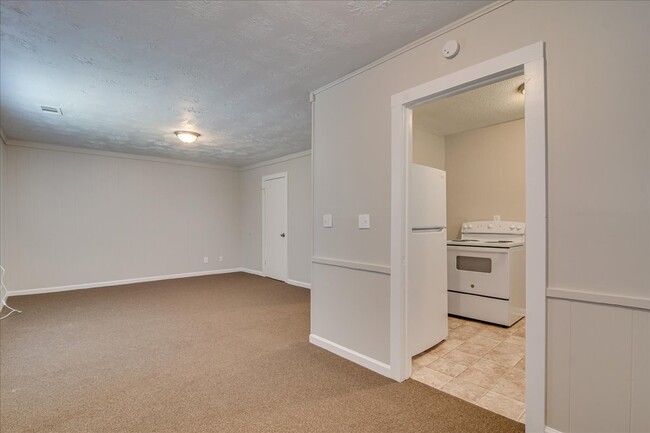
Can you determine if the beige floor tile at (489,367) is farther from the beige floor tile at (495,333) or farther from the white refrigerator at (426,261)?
the beige floor tile at (495,333)

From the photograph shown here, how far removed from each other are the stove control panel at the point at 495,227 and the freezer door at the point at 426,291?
156 centimetres

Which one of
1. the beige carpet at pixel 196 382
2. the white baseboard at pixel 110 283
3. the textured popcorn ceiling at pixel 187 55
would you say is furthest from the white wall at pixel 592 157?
the white baseboard at pixel 110 283

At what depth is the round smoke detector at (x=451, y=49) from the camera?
2004 millimetres

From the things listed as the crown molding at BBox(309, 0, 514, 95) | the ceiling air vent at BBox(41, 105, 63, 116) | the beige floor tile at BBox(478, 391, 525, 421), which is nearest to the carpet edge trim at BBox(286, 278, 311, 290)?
the crown molding at BBox(309, 0, 514, 95)

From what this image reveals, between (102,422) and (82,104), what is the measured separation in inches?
124

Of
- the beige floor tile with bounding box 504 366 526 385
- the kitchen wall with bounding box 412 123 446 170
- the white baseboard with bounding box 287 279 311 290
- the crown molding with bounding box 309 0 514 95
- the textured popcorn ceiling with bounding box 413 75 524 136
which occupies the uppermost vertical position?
the crown molding with bounding box 309 0 514 95

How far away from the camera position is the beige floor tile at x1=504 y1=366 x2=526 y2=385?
2336 millimetres

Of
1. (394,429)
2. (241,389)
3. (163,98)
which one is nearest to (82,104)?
(163,98)

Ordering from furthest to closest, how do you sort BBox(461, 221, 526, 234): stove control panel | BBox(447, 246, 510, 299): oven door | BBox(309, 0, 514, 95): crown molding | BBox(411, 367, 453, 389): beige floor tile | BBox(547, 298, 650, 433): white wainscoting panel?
BBox(461, 221, 526, 234): stove control panel → BBox(447, 246, 510, 299): oven door → BBox(411, 367, 453, 389): beige floor tile → BBox(309, 0, 514, 95): crown molding → BBox(547, 298, 650, 433): white wainscoting panel

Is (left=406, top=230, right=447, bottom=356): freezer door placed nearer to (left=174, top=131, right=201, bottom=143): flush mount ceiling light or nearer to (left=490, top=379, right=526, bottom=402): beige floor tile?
(left=490, top=379, right=526, bottom=402): beige floor tile

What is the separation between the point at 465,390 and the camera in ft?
7.28

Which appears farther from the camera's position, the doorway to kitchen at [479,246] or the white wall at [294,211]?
the white wall at [294,211]

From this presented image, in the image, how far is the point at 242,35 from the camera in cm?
212

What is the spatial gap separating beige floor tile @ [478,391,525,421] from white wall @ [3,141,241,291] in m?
6.04
